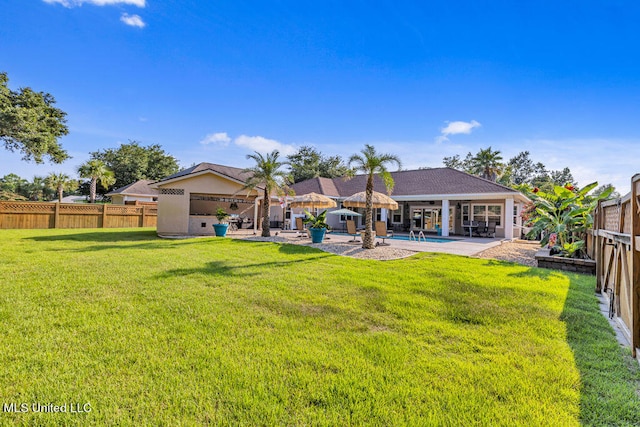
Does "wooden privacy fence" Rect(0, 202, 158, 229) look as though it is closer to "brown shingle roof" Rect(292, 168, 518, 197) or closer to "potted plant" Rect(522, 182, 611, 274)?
"brown shingle roof" Rect(292, 168, 518, 197)

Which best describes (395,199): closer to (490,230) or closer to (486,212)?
(486,212)

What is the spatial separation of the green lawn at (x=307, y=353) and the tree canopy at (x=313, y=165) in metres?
35.7

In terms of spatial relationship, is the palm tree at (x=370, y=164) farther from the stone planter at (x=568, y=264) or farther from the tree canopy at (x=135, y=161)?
the tree canopy at (x=135, y=161)

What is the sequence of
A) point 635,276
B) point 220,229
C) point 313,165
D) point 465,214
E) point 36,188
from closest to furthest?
point 635,276
point 220,229
point 465,214
point 313,165
point 36,188

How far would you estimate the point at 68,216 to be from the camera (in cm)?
2153

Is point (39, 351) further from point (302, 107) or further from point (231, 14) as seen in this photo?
point (302, 107)

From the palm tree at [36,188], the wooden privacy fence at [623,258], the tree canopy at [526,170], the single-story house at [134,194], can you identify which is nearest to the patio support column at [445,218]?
the wooden privacy fence at [623,258]

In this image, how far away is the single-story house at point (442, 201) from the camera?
1998cm

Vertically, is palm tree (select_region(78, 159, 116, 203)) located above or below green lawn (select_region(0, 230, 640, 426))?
above

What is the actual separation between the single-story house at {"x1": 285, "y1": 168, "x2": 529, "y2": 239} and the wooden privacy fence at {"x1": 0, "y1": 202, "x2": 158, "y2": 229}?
13285 mm

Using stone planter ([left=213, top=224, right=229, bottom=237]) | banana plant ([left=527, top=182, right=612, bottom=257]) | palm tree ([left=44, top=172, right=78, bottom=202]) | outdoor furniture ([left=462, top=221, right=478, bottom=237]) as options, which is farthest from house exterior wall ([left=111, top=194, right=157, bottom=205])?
banana plant ([left=527, top=182, right=612, bottom=257])

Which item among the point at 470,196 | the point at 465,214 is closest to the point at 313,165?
the point at 465,214

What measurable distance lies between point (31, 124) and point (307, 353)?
28.6 m

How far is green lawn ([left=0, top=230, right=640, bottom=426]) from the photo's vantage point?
2.51 meters
